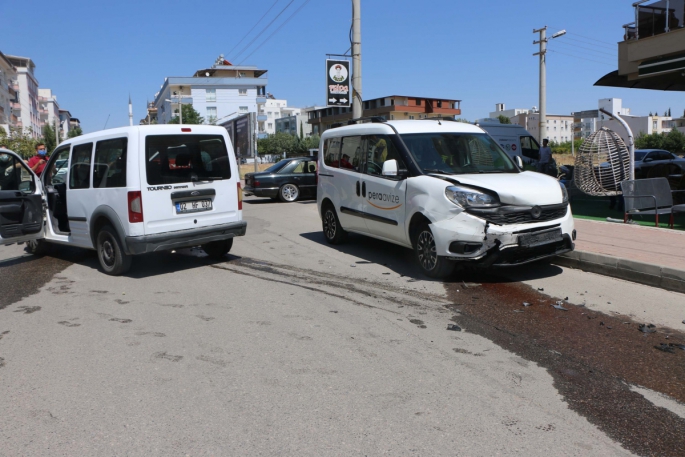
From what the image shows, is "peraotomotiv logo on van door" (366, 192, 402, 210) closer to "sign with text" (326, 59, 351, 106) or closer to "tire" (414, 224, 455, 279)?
"tire" (414, 224, 455, 279)

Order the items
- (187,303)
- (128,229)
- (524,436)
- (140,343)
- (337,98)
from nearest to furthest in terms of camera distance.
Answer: (524,436) → (140,343) → (187,303) → (128,229) → (337,98)

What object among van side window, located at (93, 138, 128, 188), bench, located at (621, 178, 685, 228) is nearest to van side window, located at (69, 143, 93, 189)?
van side window, located at (93, 138, 128, 188)

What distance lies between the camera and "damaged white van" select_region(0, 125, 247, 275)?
25.2 feet

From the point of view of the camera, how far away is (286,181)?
20062mm

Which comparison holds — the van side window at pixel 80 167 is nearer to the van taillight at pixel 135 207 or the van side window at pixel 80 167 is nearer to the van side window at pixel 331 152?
the van taillight at pixel 135 207

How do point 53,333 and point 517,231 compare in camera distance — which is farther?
point 517,231

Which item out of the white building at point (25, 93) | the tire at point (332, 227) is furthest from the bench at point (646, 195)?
the white building at point (25, 93)

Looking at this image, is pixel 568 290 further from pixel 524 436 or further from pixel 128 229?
pixel 128 229

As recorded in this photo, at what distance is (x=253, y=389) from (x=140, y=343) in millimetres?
1614

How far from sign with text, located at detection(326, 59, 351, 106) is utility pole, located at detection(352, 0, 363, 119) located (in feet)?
1.89

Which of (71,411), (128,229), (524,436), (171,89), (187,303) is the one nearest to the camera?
(524,436)

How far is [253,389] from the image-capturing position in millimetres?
4070

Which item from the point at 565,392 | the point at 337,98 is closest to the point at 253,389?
the point at 565,392

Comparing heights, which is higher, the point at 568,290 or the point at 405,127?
the point at 405,127
